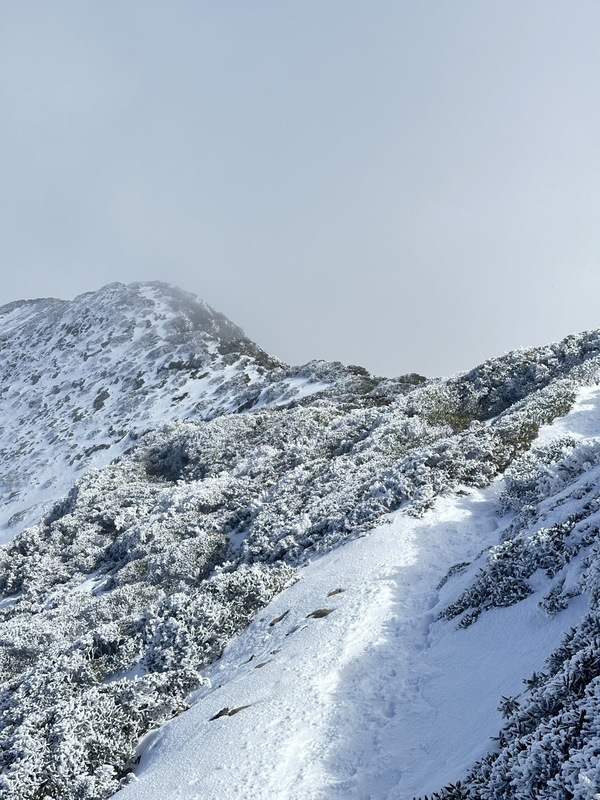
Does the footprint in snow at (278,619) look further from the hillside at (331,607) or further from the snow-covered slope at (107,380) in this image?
the snow-covered slope at (107,380)

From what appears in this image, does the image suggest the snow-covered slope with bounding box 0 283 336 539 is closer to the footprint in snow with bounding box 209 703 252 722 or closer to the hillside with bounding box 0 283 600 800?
the hillside with bounding box 0 283 600 800

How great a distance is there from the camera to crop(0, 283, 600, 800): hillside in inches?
322

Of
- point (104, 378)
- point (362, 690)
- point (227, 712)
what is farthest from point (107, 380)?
point (362, 690)

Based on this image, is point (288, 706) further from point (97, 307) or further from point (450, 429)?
point (97, 307)

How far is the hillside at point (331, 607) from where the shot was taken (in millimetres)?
8180

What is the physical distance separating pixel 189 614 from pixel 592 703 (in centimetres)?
1189

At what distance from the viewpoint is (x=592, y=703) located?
5438 mm

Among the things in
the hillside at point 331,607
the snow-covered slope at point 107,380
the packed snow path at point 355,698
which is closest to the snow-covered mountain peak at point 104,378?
the snow-covered slope at point 107,380

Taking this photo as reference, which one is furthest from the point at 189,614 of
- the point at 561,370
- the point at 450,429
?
the point at 561,370

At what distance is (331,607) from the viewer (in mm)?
13055

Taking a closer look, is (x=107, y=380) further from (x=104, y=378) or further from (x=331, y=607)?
(x=331, y=607)

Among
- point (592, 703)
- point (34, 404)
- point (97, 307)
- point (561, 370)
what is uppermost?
point (97, 307)

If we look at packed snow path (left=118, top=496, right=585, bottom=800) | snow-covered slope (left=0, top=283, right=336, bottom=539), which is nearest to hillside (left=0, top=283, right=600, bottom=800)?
packed snow path (left=118, top=496, right=585, bottom=800)

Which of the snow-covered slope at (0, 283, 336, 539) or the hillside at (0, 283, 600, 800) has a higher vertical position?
the snow-covered slope at (0, 283, 336, 539)
